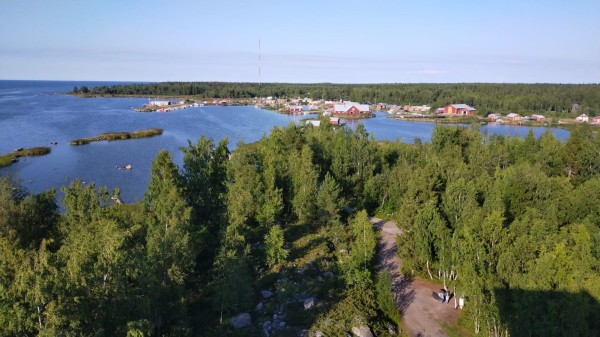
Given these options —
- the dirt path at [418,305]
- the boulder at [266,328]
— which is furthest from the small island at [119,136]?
the boulder at [266,328]

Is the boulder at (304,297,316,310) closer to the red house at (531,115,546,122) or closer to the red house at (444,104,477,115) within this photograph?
the red house at (531,115,546,122)

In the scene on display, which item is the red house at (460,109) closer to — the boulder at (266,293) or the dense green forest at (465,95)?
the dense green forest at (465,95)

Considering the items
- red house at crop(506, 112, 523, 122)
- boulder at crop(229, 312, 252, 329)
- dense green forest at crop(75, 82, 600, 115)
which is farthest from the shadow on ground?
dense green forest at crop(75, 82, 600, 115)

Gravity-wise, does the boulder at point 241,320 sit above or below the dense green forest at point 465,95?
below

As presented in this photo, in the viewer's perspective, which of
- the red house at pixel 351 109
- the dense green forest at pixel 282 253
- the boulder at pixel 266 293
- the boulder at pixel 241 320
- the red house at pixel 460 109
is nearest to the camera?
the dense green forest at pixel 282 253

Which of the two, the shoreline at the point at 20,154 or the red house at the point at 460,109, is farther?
the red house at the point at 460,109

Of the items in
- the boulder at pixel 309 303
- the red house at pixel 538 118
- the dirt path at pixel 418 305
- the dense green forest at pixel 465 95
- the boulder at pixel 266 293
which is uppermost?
the dense green forest at pixel 465 95
